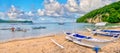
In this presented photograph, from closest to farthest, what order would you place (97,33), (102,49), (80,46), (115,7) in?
(102,49)
(80,46)
(97,33)
(115,7)

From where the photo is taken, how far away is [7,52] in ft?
60.5

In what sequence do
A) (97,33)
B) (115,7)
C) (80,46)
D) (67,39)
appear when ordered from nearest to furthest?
(80,46) → (67,39) → (97,33) → (115,7)

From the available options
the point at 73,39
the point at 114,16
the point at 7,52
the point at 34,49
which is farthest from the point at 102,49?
the point at 114,16

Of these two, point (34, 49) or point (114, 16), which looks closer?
point (34, 49)

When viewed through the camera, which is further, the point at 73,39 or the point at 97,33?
the point at 97,33

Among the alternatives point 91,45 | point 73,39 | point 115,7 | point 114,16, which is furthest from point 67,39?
point 115,7

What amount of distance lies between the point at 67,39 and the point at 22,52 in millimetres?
7892

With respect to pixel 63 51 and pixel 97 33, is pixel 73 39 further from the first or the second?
pixel 97 33

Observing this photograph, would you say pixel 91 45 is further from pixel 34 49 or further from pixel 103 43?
pixel 34 49

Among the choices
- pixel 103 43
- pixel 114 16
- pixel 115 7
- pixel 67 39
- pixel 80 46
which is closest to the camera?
pixel 103 43

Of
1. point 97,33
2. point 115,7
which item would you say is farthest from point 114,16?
point 97,33

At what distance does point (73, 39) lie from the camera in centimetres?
2269

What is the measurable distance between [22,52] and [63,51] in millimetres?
3819

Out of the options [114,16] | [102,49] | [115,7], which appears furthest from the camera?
[115,7]
